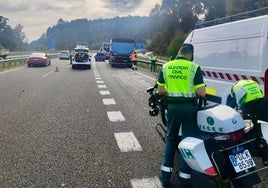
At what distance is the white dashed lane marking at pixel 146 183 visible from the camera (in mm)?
4691

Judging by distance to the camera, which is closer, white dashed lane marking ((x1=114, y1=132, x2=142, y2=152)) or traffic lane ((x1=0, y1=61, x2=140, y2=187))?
traffic lane ((x1=0, y1=61, x2=140, y2=187))

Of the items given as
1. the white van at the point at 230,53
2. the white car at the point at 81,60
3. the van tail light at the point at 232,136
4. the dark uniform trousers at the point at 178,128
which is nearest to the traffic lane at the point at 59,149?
the dark uniform trousers at the point at 178,128

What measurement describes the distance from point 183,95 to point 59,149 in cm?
276

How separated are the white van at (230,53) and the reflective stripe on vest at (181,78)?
8.45 ft

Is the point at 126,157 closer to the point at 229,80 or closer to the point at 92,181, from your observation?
the point at 92,181

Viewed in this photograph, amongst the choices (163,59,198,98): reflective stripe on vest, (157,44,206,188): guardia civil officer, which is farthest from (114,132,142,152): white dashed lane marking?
(163,59,198,98): reflective stripe on vest

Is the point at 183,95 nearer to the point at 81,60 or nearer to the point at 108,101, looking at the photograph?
the point at 108,101

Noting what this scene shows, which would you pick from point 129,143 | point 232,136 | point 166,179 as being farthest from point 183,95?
point 129,143

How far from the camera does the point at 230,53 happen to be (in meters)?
7.83

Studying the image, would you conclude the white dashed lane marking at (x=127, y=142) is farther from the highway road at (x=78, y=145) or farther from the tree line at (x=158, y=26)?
the tree line at (x=158, y=26)

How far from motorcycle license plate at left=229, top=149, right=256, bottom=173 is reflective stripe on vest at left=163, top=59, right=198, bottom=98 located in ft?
3.14

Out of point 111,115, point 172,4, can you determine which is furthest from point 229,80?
point 172,4

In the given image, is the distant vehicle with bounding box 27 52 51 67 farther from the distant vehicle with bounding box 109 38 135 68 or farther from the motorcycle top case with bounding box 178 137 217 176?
→ the motorcycle top case with bounding box 178 137 217 176

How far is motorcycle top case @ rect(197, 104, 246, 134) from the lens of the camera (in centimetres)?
385
